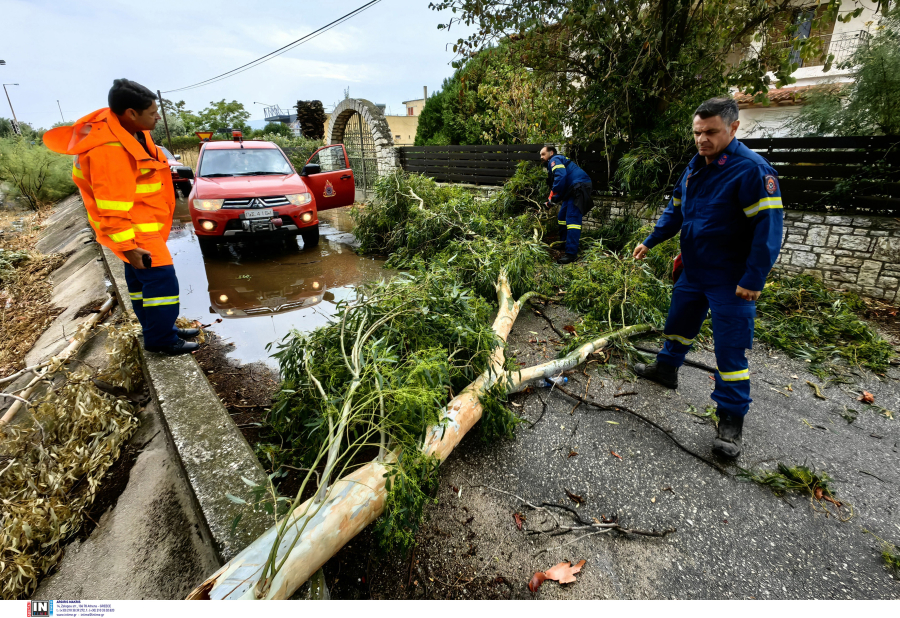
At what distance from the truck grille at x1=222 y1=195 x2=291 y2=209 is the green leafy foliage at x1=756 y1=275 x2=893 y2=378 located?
6.63 m

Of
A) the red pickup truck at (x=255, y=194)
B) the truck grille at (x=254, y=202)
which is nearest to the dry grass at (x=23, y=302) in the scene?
the red pickup truck at (x=255, y=194)

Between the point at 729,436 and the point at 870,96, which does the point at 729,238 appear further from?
the point at 870,96

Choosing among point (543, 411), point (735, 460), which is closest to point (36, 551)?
point (543, 411)

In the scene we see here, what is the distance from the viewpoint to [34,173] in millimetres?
13711

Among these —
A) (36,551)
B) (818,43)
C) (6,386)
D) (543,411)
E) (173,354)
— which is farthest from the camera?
(818,43)

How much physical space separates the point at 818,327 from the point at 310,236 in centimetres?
716

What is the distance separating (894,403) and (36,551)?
18.7ft

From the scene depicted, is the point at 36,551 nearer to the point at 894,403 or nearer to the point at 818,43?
the point at 894,403

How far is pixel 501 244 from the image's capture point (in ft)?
17.0

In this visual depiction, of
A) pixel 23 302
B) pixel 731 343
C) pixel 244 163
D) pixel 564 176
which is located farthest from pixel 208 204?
pixel 731 343

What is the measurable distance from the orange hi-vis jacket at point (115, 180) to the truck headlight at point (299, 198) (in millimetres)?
3348

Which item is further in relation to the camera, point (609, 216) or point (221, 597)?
point (609, 216)

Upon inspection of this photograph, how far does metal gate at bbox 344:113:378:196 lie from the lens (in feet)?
46.1

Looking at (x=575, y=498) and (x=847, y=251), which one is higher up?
(x=847, y=251)
